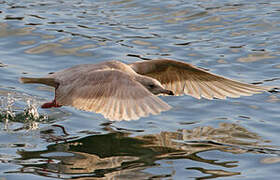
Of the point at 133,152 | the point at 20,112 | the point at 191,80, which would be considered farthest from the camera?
the point at 191,80

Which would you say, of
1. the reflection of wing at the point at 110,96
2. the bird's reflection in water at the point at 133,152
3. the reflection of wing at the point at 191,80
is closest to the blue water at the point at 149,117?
the bird's reflection in water at the point at 133,152

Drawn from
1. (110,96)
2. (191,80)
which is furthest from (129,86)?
(191,80)

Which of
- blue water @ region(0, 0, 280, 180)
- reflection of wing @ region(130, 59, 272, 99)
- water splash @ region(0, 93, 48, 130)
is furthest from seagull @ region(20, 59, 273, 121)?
blue water @ region(0, 0, 280, 180)

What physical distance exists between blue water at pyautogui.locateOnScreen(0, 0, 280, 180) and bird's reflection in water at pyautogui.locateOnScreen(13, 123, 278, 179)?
0.5 inches

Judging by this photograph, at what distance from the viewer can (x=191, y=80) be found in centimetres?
812

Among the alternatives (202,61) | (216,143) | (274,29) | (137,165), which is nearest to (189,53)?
(202,61)

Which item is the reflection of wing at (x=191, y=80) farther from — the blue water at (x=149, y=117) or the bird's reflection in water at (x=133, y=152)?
the bird's reflection in water at (x=133, y=152)

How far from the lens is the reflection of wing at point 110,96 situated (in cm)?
619

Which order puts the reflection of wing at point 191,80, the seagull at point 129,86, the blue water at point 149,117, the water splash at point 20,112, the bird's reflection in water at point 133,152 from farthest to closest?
the reflection of wing at point 191,80 → the water splash at point 20,112 → the seagull at point 129,86 → the blue water at point 149,117 → the bird's reflection in water at point 133,152

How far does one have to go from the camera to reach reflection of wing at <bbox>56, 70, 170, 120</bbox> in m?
6.19

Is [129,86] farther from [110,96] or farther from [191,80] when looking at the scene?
[191,80]

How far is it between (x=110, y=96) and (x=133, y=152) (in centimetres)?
69

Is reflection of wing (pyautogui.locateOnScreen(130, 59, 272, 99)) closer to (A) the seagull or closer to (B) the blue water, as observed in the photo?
(A) the seagull

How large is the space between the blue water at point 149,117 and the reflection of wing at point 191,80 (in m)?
0.37
